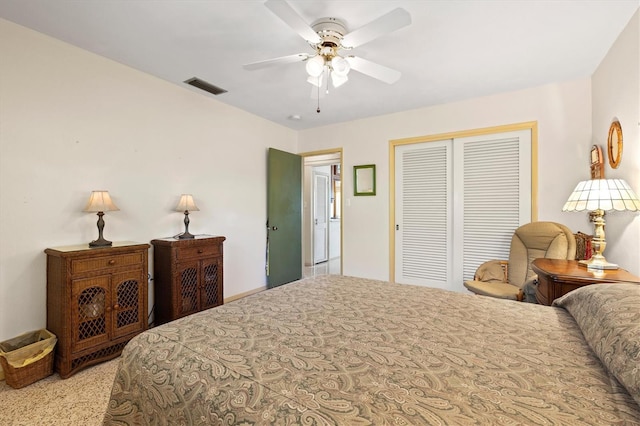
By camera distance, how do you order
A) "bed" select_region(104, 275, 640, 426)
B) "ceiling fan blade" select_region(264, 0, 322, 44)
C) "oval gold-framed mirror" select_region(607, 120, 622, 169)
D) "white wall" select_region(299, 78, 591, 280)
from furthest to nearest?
"white wall" select_region(299, 78, 591, 280) < "oval gold-framed mirror" select_region(607, 120, 622, 169) < "ceiling fan blade" select_region(264, 0, 322, 44) < "bed" select_region(104, 275, 640, 426)

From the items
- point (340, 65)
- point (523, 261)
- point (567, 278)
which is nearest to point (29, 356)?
point (340, 65)

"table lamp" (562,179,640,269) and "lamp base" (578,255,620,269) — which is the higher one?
"table lamp" (562,179,640,269)

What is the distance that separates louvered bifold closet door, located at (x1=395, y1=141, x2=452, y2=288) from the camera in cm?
373

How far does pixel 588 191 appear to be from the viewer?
1963mm

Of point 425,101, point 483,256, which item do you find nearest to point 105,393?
point 483,256

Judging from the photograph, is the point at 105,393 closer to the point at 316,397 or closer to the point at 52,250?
the point at 52,250

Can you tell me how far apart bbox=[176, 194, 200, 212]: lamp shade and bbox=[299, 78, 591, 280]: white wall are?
2.01m

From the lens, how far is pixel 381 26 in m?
1.67

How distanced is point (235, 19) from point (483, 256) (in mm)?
3455

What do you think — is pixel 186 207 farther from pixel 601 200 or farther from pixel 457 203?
pixel 601 200

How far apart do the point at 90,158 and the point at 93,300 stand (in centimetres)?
120

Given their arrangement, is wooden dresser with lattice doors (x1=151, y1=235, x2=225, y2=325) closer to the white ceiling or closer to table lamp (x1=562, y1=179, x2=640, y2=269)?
the white ceiling

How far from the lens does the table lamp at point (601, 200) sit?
5.93 feet

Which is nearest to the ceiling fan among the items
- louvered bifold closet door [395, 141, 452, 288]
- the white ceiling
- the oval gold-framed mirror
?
the white ceiling
